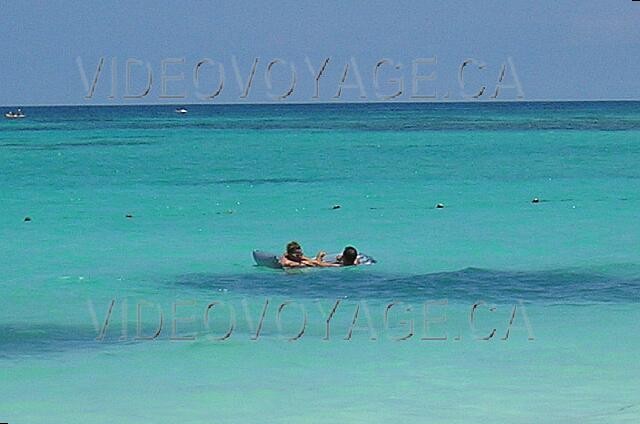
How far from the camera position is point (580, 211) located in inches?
1059

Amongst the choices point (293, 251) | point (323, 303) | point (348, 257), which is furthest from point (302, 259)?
point (323, 303)

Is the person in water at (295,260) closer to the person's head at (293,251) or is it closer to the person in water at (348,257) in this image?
the person's head at (293,251)

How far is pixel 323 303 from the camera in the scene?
1464 centimetres

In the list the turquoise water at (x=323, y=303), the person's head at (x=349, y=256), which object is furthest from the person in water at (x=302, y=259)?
the turquoise water at (x=323, y=303)

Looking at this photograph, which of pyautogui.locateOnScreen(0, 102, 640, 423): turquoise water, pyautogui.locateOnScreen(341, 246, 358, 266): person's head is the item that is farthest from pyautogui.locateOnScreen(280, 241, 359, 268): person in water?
pyautogui.locateOnScreen(0, 102, 640, 423): turquoise water

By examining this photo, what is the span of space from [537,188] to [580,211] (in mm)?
6606

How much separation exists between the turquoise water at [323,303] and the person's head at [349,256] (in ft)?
0.62

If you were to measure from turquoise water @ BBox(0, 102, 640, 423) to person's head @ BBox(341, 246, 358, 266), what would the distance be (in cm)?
19

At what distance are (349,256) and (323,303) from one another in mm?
2225

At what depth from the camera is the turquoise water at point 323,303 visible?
34.5 feet

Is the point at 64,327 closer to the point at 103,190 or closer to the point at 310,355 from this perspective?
the point at 310,355

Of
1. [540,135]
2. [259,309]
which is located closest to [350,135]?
[540,135]

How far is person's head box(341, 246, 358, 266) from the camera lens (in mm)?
16688

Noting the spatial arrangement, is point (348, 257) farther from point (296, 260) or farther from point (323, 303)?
point (323, 303)
